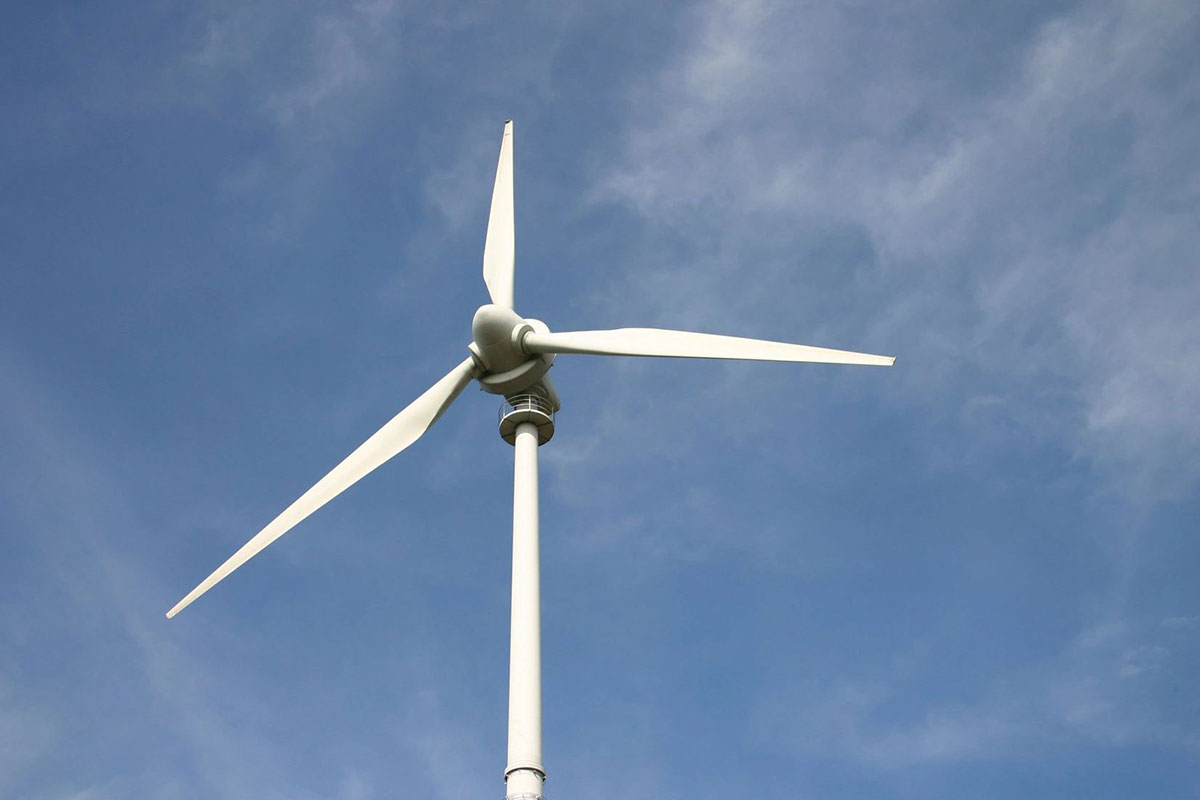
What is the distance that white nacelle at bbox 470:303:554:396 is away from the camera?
33281mm

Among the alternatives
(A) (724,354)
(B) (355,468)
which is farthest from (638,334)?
(B) (355,468)

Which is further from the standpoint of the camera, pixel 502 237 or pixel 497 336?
pixel 502 237

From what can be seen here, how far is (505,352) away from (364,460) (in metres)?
5.04

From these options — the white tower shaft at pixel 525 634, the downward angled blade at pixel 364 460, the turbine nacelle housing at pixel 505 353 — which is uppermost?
the turbine nacelle housing at pixel 505 353

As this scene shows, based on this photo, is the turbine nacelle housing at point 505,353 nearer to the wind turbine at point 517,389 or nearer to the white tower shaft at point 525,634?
the wind turbine at point 517,389

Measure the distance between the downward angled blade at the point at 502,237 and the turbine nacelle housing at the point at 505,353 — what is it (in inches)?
146

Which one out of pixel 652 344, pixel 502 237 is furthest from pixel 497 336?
pixel 502 237

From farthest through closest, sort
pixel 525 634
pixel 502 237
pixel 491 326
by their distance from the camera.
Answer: pixel 502 237, pixel 491 326, pixel 525 634

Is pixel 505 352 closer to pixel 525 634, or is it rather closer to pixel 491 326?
pixel 491 326

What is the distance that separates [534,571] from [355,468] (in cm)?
658

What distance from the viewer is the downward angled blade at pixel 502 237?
126ft

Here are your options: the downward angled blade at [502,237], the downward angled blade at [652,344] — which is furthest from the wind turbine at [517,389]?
the downward angled blade at [502,237]

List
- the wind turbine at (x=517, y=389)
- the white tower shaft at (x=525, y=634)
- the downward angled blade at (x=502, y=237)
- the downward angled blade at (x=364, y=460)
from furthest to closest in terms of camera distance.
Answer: the downward angled blade at (x=502, y=237), the downward angled blade at (x=364, y=460), the wind turbine at (x=517, y=389), the white tower shaft at (x=525, y=634)

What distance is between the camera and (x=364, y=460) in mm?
34375
